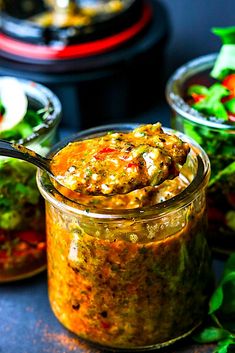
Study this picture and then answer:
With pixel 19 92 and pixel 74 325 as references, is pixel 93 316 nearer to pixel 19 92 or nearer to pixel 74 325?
pixel 74 325

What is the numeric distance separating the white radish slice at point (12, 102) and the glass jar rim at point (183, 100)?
0.25m

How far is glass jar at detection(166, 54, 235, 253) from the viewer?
1.17 m

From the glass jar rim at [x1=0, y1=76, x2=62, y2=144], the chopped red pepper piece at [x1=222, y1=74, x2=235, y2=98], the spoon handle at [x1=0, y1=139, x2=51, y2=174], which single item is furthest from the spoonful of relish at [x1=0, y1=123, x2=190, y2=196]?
the chopped red pepper piece at [x1=222, y1=74, x2=235, y2=98]

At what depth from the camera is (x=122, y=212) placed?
0.96 m

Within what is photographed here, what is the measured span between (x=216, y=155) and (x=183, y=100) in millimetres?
123

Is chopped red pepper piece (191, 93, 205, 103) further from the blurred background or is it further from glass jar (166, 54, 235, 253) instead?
the blurred background

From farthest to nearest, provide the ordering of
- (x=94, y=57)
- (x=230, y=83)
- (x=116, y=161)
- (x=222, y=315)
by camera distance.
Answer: (x=94, y=57) < (x=230, y=83) < (x=222, y=315) < (x=116, y=161)

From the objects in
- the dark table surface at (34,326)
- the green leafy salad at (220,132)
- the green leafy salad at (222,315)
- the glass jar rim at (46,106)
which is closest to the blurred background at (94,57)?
the glass jar rim at (46,106)

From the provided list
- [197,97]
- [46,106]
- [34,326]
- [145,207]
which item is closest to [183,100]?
[197,97]

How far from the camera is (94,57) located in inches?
62.2

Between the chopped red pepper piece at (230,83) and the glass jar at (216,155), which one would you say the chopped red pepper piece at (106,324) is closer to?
the glass jar at (216,155)

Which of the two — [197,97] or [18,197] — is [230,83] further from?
[18,197]

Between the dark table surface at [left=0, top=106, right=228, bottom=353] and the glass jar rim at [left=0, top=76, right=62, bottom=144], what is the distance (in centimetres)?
25

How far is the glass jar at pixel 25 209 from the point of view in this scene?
3.80 ft
